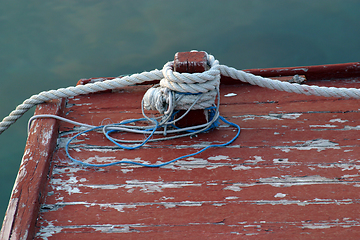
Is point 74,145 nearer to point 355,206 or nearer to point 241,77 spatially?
point 241,77

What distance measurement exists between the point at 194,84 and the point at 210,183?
0.46m

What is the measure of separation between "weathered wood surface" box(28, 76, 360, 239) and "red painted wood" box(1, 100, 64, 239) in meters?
0.04

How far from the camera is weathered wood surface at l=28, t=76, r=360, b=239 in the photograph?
4.44 ft

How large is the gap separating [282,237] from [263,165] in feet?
1.24

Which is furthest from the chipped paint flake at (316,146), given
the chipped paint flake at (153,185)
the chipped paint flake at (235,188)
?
the chipped paint flake at (153,185)

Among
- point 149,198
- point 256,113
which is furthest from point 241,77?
point 149,198

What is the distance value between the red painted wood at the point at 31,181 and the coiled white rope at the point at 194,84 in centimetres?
16

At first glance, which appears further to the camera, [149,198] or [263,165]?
[263,165]

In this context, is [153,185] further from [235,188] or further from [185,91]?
[185,91]

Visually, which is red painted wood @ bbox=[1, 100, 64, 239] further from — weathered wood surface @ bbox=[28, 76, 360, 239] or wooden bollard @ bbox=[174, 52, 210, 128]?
wooden bollard @ bbox=[174, 52, 210, 128]

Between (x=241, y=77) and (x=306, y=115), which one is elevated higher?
(x=241, y=77)

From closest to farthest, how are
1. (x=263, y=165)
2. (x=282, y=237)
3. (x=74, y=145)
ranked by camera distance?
(x=282, y=237) → (x=263, y=165) → (x=74, y=145)

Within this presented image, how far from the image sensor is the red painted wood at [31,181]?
1357 millimetres

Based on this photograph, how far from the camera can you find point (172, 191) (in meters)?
1.51
